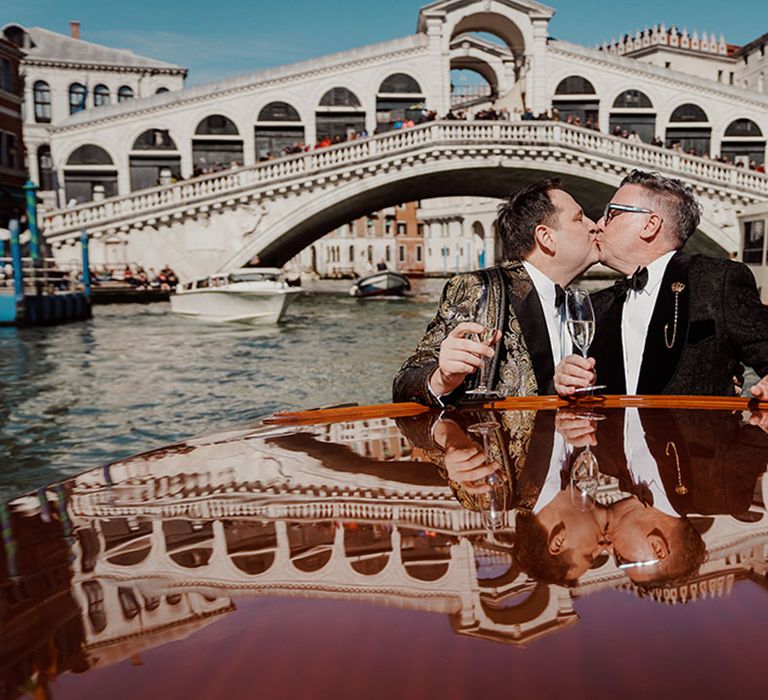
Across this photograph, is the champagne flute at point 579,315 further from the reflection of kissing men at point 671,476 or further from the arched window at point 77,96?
the arched window at point 77,96

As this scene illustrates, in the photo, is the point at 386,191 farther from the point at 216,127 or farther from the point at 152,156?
the point at 152,156

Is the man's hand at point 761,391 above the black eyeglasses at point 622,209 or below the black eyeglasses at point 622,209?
below

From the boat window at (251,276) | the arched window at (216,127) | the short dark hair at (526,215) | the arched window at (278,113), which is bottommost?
the boat window at (251,276)

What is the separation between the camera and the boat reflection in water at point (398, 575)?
0.67 m

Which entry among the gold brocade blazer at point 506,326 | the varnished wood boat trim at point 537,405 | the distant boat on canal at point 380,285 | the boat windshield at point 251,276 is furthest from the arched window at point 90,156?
the varnished wood boat trim at point 537,405

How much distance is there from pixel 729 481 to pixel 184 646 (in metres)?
0.79

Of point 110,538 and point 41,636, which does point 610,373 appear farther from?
point 41,636

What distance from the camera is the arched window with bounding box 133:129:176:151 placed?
21.4m

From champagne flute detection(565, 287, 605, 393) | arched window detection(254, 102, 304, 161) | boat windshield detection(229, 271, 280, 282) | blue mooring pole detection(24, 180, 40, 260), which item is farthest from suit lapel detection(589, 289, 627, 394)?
arched window detection(254, 102, 304, 161)

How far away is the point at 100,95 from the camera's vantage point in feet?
89.5

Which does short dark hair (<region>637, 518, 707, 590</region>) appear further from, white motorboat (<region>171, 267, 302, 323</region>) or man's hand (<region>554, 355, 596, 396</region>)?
white motorboat (<region>171, 267, 302, 323</region>)

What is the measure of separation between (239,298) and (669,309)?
11.8m

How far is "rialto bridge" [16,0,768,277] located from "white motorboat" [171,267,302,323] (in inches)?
179

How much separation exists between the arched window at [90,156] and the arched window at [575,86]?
12.2 metres
